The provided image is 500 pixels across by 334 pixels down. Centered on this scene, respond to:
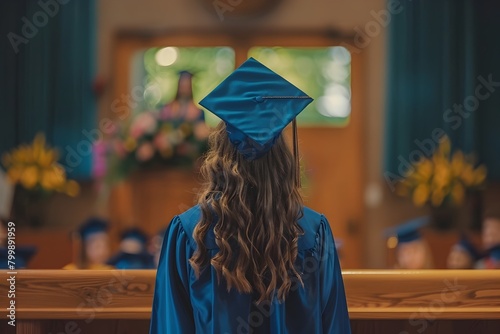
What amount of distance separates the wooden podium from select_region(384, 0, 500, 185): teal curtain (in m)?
4.87

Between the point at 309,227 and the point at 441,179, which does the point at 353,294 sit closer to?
the point at 309,227

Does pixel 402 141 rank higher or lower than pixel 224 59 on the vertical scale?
lower

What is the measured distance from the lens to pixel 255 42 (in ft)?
26.1

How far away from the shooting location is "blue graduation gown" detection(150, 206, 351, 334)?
2.30 metres

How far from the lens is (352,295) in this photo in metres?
2.83

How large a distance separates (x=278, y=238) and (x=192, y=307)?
339 mm

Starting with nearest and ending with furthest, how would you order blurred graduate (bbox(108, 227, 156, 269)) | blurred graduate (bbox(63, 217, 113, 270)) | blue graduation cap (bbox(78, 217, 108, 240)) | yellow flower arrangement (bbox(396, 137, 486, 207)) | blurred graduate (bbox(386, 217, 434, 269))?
blurred graduate (bbox(108, 227, 156, 269)) → blurred graduate (bbox(386, 217, 434, 269)) → blurred graduate (bbox(63, 217, 113, 270)) → blue graduation cap (bbox(78, 217, 108, 240)) → yellow flower arrangement (bbox(396, 137, 486, 207))

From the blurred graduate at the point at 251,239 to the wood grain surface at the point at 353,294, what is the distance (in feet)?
1.46

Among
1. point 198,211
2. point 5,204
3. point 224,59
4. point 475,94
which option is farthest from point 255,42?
point 198,211

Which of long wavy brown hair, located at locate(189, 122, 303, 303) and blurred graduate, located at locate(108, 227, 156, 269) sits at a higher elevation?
long wavy brown hair, located at locate(189, 122, 303, 303)

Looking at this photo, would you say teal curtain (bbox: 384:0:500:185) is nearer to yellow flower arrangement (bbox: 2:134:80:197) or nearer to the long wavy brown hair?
yellow flower arrangement (bbox: 2:134:80:197)

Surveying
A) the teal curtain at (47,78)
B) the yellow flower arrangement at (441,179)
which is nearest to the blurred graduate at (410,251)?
the yellow flower arrangement at (441,179)

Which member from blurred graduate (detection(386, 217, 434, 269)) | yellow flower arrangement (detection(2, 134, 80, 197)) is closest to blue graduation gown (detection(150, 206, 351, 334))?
blurred graduate (detection(386, 217, 434, 269))

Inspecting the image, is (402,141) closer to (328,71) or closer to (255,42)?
(328,71)
